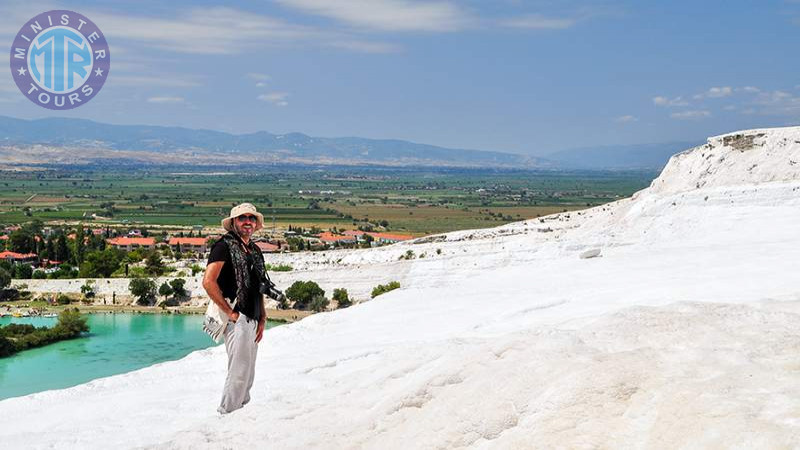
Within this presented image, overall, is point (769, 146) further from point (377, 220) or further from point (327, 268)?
point (377, 220)

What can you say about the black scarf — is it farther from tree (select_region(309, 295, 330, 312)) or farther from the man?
tree (select_region(309, 295, 330, 312))

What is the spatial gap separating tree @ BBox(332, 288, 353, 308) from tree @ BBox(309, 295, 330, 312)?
77cm

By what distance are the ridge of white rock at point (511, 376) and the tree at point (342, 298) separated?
23374 mm

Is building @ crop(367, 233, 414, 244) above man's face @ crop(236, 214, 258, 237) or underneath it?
underneath

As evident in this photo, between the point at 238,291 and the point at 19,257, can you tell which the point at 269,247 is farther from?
the point at 238,291

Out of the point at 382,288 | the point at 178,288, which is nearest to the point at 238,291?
the point at 382,288

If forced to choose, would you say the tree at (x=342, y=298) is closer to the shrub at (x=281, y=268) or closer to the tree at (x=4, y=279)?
the shrub at (x=281, y=268)

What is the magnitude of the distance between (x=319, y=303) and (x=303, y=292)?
1.39 metres

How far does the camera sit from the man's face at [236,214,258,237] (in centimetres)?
621

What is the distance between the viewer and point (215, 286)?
6023 mm

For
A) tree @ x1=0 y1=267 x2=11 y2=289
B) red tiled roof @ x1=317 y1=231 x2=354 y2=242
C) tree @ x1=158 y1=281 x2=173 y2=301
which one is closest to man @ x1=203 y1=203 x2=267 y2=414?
tree @ x1=158 y1=281 x2=173 y2=301

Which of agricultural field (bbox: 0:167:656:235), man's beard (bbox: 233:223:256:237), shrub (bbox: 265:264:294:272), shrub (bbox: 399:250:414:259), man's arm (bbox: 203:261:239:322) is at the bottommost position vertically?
agricultural field (bbox: 0:167:656:235)

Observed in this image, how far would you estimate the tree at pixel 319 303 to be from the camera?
125ft

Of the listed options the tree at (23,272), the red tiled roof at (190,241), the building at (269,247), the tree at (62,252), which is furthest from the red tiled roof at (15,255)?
the building at (269,247)
